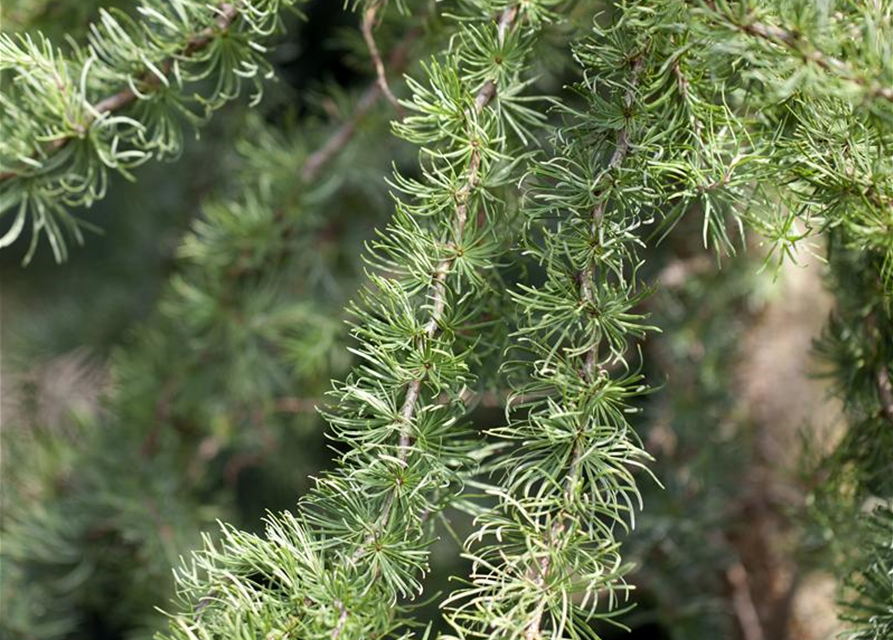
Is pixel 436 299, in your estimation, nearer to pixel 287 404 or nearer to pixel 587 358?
pixel 587 358

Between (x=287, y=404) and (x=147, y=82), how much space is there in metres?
0.25

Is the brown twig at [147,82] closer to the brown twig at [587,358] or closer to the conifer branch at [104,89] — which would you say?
the conifer branch at [104,89]

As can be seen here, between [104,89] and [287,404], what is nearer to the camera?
[104,89]

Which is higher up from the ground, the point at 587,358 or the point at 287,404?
the point at 587,358

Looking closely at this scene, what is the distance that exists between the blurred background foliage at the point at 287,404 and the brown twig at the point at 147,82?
106 millimetres

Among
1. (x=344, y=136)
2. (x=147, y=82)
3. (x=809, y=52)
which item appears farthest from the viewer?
(x=344, y=136)

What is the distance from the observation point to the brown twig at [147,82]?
29 cm

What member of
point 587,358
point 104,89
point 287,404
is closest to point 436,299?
point 587,358

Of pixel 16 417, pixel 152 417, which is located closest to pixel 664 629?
pixel 152 417

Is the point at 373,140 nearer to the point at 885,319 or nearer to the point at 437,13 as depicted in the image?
the point at 437,13

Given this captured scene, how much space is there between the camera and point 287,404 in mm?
520

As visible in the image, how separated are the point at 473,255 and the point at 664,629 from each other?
356 mm

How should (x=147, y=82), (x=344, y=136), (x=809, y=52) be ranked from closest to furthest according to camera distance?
(x=809, y=52), (x=147, y=82), (x=344, y=136)

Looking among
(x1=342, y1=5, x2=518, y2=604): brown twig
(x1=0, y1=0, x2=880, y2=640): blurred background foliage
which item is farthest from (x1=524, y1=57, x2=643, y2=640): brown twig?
(x1=0, y1=0, x2=880, y2=640): blurred background foliage
